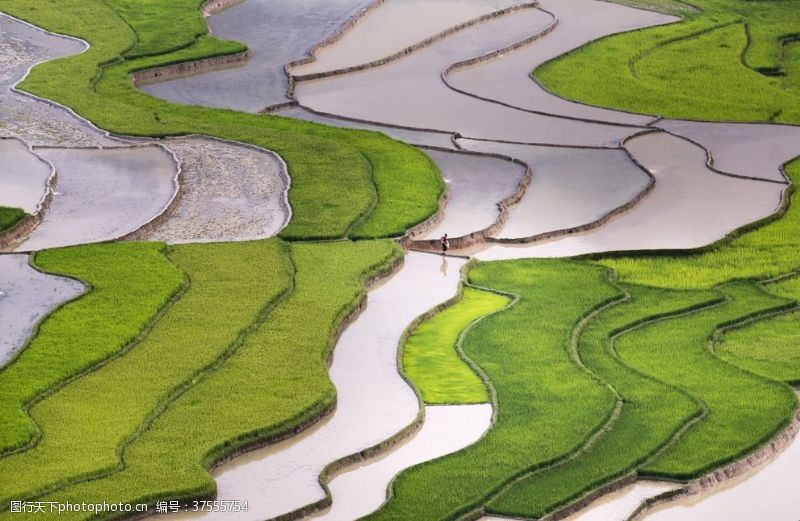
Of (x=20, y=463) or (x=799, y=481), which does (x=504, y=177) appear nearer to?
(x=799, y=481)

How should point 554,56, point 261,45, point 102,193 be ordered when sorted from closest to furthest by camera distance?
point 102,193, point 554,56, point 261,45

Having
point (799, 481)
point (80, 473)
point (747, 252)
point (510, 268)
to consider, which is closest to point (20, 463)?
point (80, 473)

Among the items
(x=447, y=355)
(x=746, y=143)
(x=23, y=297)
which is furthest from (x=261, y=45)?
(x=447, y=355)

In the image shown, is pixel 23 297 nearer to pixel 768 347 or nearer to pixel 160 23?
pixel 768 347

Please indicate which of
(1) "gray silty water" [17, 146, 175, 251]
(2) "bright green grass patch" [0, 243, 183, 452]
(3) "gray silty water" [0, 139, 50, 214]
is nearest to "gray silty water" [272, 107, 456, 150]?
(1) "gray silty water" [17, 146, 175, 251]

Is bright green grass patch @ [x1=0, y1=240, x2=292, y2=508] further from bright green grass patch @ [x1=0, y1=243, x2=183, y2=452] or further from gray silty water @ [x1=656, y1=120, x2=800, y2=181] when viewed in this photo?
gray silty water @ [x1=656, y1=120, x2=800, y2=181]

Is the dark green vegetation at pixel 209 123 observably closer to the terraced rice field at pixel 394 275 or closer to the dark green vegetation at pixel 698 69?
the terraced rice field at pixel 394 275

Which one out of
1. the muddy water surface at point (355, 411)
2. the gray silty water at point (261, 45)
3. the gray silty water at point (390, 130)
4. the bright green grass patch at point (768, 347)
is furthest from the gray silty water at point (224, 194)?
the bright green grass patch at point (768, 347)
